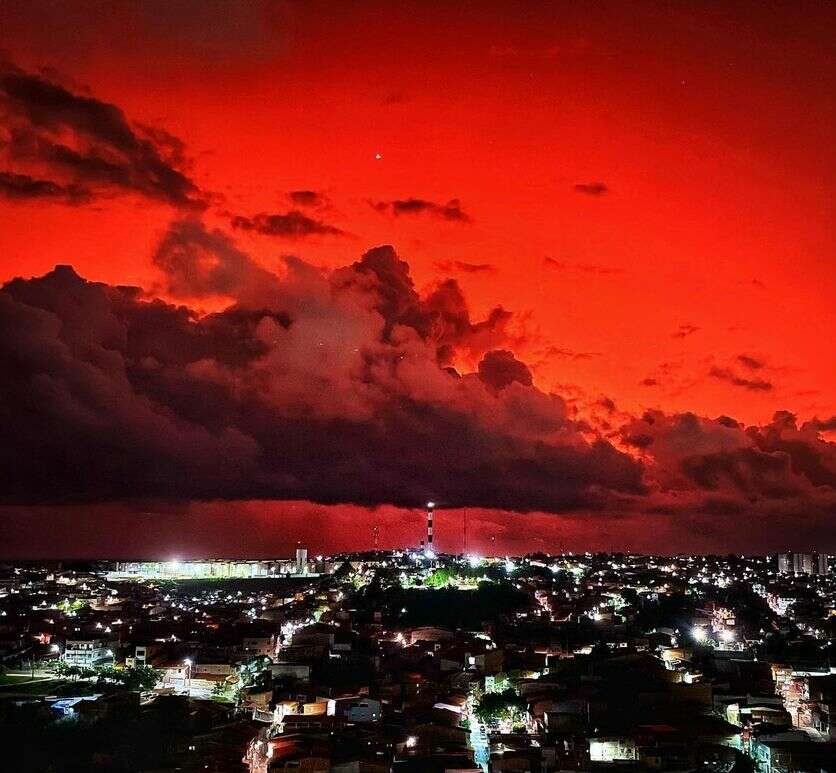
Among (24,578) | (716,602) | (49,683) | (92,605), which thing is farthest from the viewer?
(24,578)

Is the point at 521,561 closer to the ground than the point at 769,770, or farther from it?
farther from it

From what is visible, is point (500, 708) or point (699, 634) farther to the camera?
point (699, 634)

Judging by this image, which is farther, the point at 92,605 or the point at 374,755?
the point at 92,605

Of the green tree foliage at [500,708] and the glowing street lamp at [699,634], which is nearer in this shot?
the green tree foliage at [500,708]

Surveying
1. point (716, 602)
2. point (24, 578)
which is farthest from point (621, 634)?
point (24, 578)

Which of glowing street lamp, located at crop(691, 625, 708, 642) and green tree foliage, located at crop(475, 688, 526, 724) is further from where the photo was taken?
glowing street lamp, located at crop(691, 625, 708, 642)

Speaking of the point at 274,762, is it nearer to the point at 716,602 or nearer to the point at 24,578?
the point at 716,602

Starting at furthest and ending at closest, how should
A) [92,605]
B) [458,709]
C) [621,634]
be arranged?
[92,605] < [621,634] < [458,709]

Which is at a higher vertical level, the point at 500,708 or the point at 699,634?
the point at 699,634

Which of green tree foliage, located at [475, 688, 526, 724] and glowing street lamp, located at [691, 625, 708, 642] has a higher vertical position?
glowing street lamp, located at [691, 625, 708, 642]

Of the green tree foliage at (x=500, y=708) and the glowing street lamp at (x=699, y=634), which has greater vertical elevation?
the glowing street lamp at (x=699, y=634)
